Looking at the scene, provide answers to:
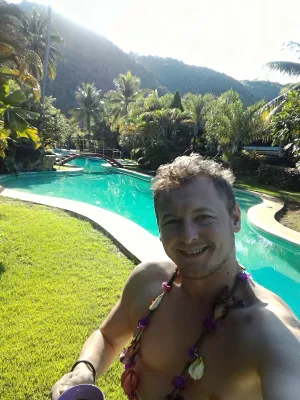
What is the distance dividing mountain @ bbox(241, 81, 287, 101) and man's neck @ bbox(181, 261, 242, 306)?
117m

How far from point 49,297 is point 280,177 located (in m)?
17.1

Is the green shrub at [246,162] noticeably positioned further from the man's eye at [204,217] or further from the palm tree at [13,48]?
the man's eye at [204,217]

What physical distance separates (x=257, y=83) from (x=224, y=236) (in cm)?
13386

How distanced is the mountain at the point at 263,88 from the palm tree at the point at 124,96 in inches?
3287

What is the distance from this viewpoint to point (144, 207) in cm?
1329

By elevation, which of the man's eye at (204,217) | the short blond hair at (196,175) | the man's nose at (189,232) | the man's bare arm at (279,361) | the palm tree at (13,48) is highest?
the palm tree at (13,48)

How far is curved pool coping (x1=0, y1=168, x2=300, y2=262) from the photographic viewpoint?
6.25 metres

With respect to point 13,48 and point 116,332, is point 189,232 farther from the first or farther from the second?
point 13,48

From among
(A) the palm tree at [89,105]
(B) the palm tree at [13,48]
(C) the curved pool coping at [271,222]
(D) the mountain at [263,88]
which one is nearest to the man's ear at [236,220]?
(C) the curved pool coping at [271,222]

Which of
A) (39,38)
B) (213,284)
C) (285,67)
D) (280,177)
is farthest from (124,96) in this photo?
(213,284)

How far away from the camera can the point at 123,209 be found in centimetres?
1287

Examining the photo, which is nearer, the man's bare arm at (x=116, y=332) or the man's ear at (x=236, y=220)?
the man's ear at (x=236, y=220)

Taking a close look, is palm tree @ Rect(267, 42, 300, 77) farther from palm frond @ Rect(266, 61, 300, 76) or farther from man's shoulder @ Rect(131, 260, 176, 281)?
man's shoulder @ Rect(131, 260, 176, 281)

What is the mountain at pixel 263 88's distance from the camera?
108375mm
